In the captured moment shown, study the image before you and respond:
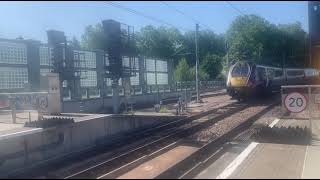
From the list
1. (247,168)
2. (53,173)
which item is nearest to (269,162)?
(247,168)

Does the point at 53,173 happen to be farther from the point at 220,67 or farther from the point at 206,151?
the point at 220,67

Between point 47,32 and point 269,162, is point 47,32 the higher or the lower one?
the higher one

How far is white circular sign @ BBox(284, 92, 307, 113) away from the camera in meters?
12.5

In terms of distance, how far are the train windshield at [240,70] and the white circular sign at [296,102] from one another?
16.7 metres

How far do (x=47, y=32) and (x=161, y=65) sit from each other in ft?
67.5

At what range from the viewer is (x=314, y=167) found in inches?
380

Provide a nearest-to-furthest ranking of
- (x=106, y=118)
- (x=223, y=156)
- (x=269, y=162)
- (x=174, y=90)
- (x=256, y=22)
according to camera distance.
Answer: (x=269, y=162)
(x=223, y=156)
(x=106, y=118)
(x=174, y=90)
(x=256, y=22)

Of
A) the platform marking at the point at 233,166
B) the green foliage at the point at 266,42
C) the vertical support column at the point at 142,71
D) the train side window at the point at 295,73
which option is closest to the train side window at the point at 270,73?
the train side window at the point at 295,73

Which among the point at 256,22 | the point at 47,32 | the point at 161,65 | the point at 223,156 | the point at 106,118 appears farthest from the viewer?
the point at 256,22

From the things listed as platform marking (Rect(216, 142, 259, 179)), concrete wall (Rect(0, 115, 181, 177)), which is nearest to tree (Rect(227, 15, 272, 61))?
concrete wall (Rect(0, 115, 181, 177))

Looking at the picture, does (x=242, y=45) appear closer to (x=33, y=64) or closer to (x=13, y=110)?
(x=33, y=64)

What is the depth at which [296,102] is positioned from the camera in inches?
497

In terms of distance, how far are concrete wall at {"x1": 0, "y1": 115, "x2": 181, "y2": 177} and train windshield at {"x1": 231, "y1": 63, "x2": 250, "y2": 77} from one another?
8.84 metres

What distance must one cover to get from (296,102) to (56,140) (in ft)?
31.5
